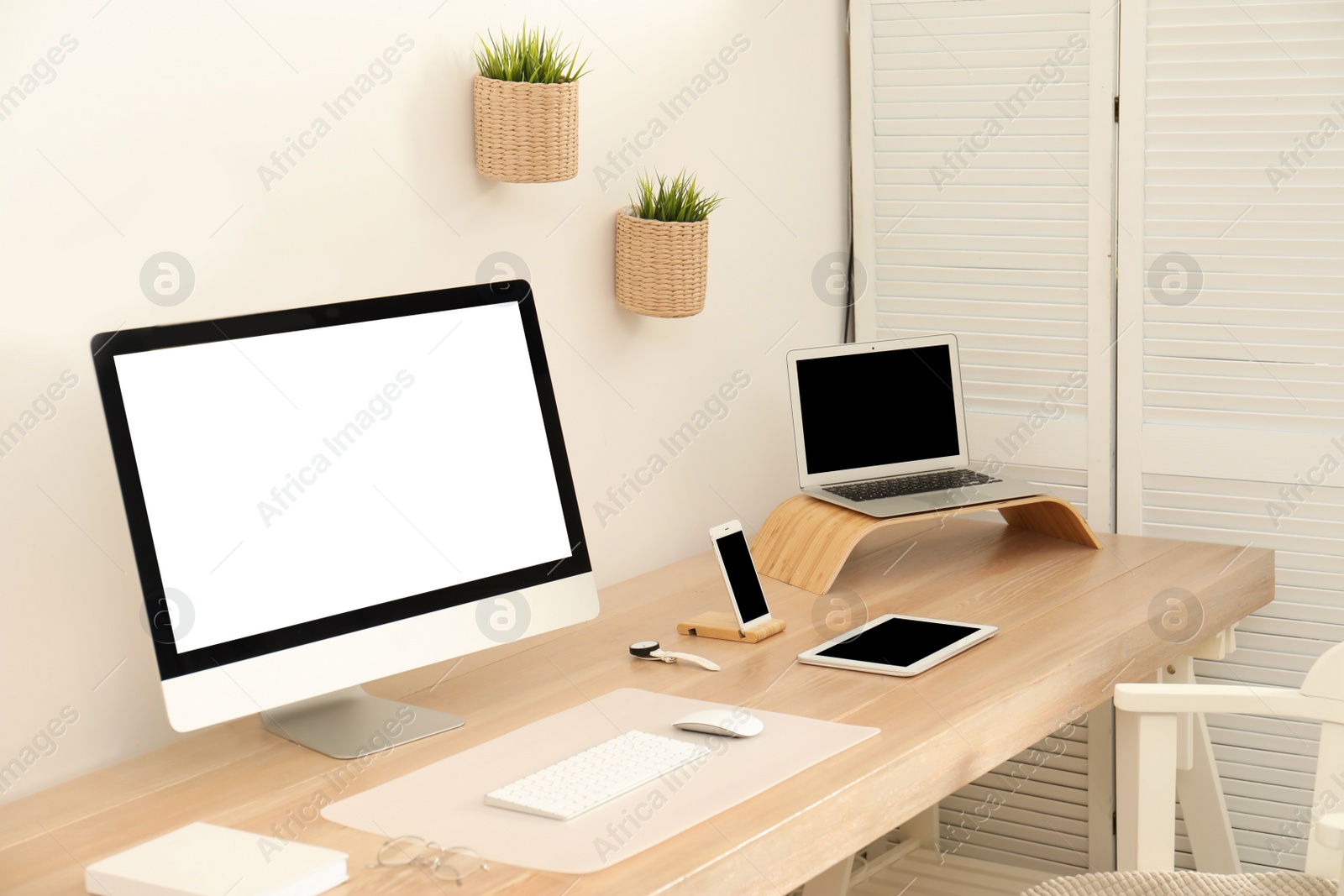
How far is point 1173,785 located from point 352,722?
3.09 ft

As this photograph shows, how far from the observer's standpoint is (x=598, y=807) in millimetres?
1281

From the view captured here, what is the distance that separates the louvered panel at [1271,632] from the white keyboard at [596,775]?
130 cm

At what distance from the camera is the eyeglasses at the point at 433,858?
1165 millimetres

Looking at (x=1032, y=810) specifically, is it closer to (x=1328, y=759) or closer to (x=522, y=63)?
(x=1328, y=759)

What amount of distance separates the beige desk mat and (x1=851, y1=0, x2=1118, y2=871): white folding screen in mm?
1178

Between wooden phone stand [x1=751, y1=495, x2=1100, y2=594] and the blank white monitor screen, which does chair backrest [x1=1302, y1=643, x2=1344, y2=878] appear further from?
the blank white monitor screen

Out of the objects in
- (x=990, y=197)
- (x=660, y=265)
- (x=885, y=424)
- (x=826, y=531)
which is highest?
(x=990, y=197)

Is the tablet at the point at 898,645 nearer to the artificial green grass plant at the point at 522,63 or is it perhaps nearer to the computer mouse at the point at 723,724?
the computer mouse at the point at 723,724

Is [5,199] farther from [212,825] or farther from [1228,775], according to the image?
[1228,775]

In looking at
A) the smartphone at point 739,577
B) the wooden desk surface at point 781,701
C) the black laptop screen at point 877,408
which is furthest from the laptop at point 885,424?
the smartphone at point 739,577

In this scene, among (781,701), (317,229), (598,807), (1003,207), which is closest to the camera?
(598,807)

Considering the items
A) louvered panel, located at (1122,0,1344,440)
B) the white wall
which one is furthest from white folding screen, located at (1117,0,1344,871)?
the white wall

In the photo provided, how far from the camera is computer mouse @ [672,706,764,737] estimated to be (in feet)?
4.73

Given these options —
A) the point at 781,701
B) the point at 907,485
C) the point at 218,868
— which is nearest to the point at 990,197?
the point at 907,485
